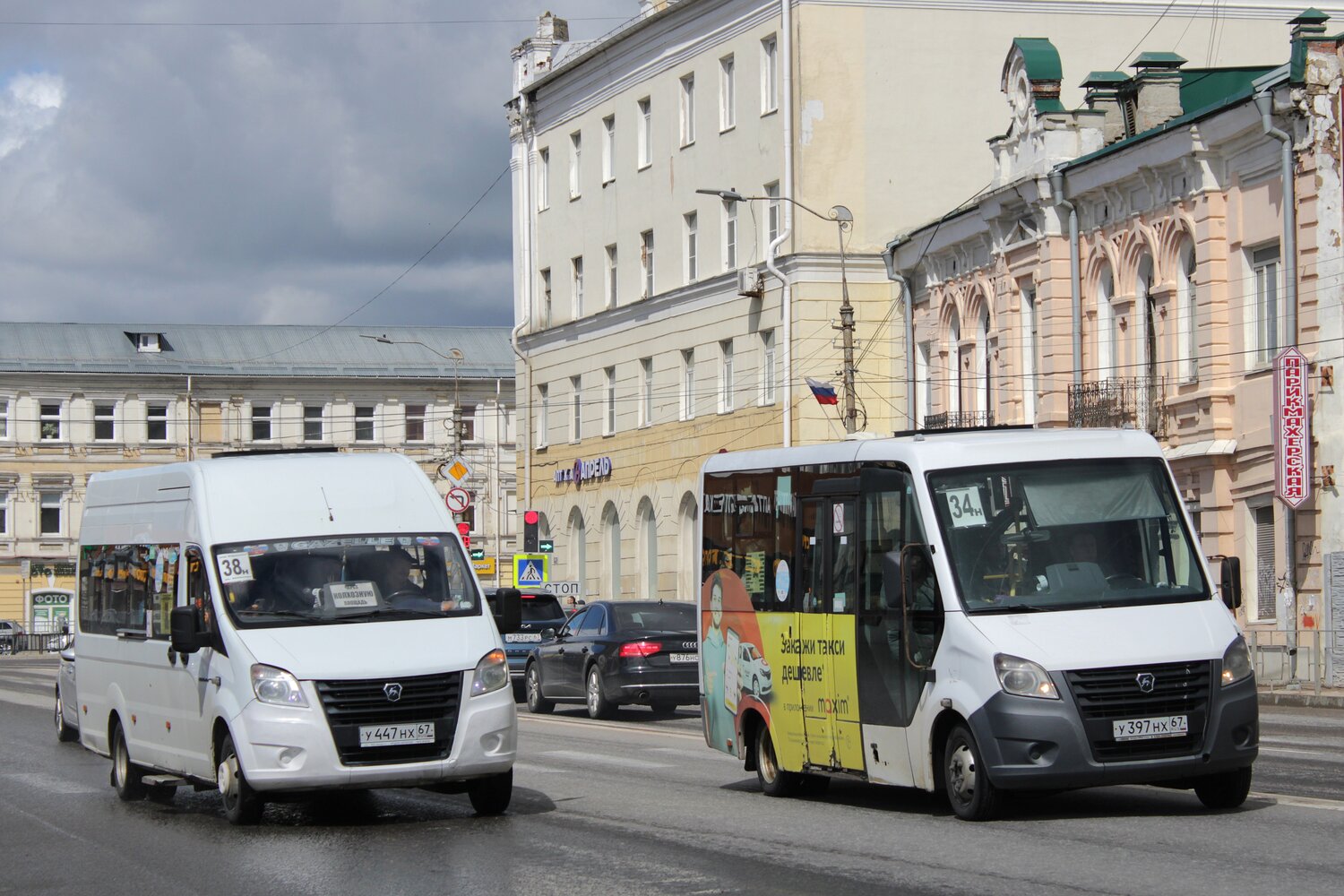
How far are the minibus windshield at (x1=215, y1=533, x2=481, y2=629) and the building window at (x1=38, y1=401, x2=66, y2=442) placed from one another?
7472 centimetres

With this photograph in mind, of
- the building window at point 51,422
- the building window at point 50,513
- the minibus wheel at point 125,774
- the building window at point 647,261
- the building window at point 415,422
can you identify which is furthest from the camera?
the building window at point 415,422

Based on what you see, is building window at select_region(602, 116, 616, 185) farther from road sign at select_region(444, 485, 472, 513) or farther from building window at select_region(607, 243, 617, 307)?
road sign at select_region(444, 485, 472, 513)

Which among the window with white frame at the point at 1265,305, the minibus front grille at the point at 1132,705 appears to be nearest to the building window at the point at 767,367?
the window with white frame at the point at 1265,305

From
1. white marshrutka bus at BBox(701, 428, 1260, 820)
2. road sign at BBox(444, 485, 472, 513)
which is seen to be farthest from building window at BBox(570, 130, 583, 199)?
white marshrutka bus at BBox(701, 428, 1260, 820)

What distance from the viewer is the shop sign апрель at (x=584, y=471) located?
58344 millimetres

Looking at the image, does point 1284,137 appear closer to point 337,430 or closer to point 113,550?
point 113,550

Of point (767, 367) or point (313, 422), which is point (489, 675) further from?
point (313, 422)

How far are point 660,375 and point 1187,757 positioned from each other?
43.6 meters

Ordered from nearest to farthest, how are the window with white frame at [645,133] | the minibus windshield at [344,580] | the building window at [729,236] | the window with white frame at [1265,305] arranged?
the minibus windshield at [344,580] → the window with white frame at [1265,305] → the building window at [729,236] → the window with white frame at [645,133]

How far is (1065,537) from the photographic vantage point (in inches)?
510

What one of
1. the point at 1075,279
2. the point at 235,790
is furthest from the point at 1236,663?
the point at 1075,279

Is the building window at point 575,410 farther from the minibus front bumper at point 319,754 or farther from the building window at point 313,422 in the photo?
the minibus front bumper at point 319,754

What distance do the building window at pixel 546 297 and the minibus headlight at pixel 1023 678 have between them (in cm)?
5050

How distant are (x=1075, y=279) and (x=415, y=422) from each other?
56.0m
